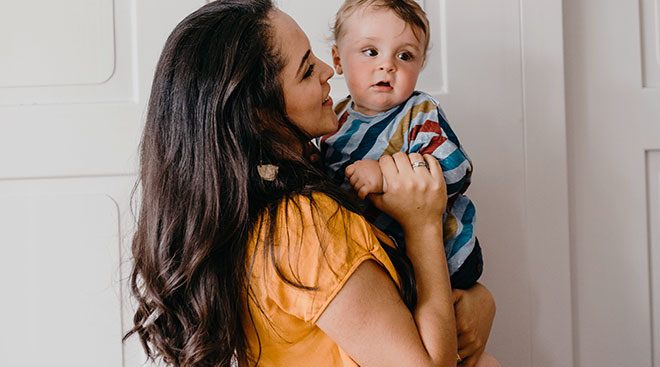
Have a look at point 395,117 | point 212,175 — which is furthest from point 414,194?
point 212,175

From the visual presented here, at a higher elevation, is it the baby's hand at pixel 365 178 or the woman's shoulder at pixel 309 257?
the baby's hand at pixel 365 178

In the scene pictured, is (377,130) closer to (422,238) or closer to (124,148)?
(422,238)

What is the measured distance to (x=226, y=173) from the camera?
0.84 meters

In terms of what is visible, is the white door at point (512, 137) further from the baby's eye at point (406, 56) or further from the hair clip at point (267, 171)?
the hair clip at point (267, 171)

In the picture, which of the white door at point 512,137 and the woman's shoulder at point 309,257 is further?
the white door at point 512,137

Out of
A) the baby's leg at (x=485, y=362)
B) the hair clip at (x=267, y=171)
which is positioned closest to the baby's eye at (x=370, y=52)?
the hair clip at (x=267, y=171)

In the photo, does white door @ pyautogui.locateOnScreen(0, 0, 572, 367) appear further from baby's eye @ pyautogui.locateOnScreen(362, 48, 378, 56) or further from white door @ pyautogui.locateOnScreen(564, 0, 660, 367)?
baby's eye @ pyautogui.locateOnScreen(362, 48, 378, 56)

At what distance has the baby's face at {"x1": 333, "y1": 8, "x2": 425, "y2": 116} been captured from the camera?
3.37 ft

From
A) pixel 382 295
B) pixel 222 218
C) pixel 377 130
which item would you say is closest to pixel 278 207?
pixel 222 218

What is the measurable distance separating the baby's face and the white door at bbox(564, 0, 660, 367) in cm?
57

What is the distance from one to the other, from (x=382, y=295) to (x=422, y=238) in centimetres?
16

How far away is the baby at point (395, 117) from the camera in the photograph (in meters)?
1.01

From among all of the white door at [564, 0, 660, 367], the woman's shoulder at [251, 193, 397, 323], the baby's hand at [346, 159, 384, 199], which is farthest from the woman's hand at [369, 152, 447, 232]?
the white door at [564, 0, 660, 367]

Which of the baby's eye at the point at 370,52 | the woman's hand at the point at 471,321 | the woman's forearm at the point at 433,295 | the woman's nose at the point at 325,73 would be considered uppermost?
the baby's eye at the point at 370,52
